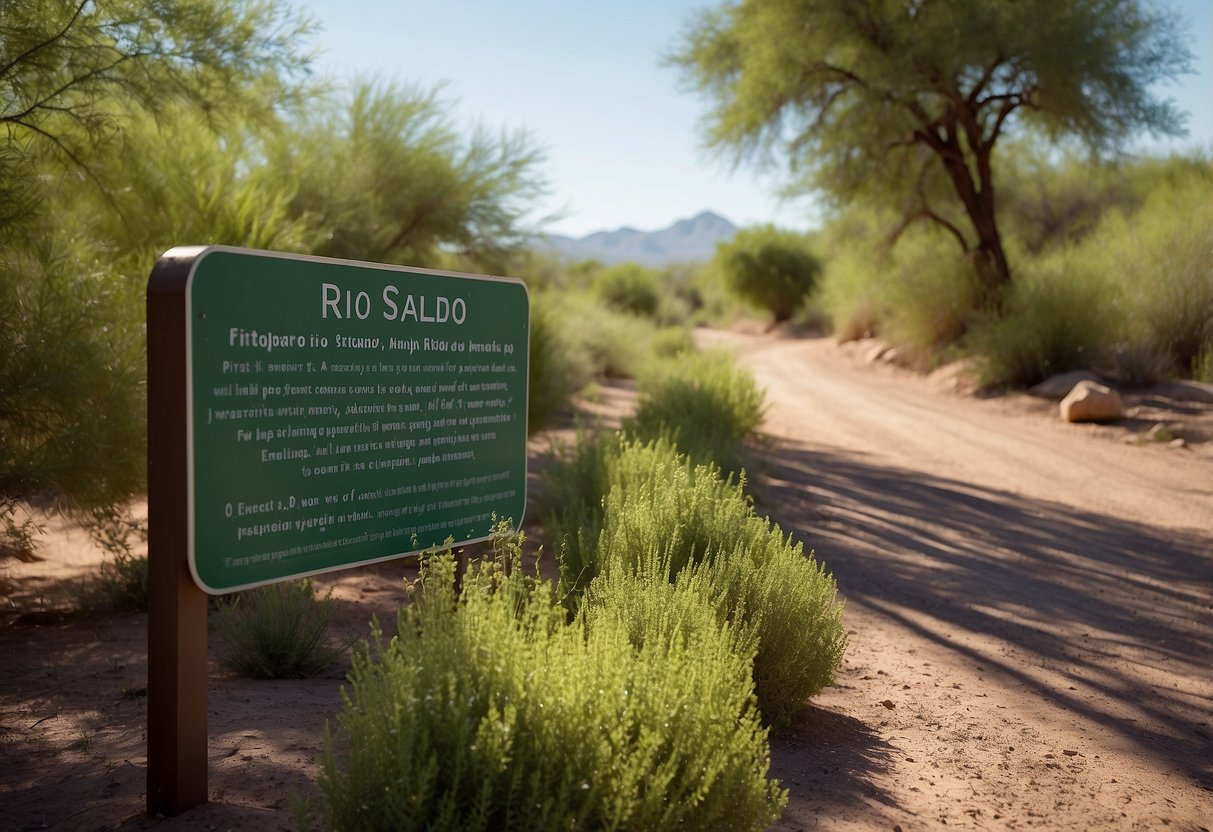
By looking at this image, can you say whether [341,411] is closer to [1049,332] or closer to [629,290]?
[1049,332]

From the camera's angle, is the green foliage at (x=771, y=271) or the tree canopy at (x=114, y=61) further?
the green foliage at (x=771, y=271)

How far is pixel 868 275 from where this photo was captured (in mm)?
28922

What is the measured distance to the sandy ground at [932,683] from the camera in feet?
11.8

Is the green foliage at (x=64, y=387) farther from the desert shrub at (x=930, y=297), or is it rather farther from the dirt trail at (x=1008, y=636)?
the desert shrub at (x=930, y=297)

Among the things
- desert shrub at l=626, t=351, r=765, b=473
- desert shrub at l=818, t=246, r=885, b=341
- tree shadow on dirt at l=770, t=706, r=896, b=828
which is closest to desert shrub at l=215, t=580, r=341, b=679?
tree shadow on dirt at l=770, t=706, r=896, b=828

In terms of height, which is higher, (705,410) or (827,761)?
(705,410)

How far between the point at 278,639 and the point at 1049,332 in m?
16.3

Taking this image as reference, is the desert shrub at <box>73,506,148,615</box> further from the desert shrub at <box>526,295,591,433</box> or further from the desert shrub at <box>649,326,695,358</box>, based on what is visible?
the desert shrub at <box>649,326,695,358</box>

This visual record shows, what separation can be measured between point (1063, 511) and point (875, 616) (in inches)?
175

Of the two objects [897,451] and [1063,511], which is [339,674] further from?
[897,451]

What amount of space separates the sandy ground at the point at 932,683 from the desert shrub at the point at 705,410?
0.72 meters

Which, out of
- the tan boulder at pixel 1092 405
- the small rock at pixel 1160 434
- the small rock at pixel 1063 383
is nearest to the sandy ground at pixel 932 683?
the small rock at pixel 1160 434

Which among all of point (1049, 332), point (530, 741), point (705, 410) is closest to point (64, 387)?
point (530, 741)

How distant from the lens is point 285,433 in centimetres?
331
